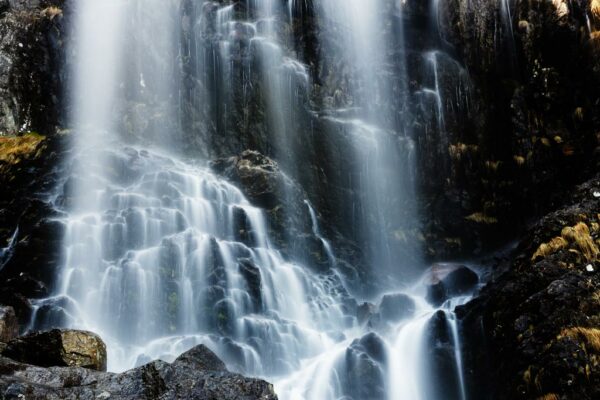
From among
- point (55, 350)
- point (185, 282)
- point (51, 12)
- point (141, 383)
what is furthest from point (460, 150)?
point (51, 12)

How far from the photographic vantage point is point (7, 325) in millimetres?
9047

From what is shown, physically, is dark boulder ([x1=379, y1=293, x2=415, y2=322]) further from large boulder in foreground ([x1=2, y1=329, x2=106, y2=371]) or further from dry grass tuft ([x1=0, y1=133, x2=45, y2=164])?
dry grass tuft ([x1=0, y1=133, x2=45, y2=164])

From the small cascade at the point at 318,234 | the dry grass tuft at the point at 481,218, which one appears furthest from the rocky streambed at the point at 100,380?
the dry grass tuft at the point at 481,218

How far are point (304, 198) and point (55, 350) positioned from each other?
11.9 meters

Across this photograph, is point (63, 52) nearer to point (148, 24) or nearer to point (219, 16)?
point (148, 24)

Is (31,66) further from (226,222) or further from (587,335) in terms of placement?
(587,335)

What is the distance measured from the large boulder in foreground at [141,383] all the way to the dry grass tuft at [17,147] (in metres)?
11.6

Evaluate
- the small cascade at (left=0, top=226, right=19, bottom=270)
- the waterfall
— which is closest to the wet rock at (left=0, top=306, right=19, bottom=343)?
the small cascade at (left=0, top=226, right=19, bottom=270)

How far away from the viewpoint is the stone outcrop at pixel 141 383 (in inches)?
259

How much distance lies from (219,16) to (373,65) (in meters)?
6.64

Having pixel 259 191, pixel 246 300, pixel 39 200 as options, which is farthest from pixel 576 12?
pixel 39 200

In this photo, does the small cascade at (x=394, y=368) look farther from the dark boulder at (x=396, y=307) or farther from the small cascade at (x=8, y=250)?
the small cascade at (x=8, y=250)

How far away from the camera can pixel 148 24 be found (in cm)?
2138

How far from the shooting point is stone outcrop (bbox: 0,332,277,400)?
6.57 m
